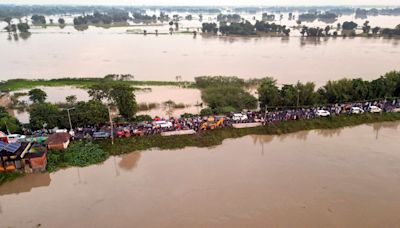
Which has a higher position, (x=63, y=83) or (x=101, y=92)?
(x=101, y=92)

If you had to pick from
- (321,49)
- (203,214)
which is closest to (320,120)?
(203,214)

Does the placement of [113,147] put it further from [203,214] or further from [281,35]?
[281,35]

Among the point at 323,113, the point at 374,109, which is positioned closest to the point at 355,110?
the point at 374,109

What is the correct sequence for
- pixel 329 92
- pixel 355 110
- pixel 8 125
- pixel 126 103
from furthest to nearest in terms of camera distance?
pixel 329 92 → pixel 355 110 → pixel 126 103 → pixel 8 125

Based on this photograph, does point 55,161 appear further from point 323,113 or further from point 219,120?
point 323,113

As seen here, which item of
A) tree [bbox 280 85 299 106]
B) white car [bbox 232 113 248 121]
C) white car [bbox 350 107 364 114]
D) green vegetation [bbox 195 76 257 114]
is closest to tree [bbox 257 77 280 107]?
tree [bbox 280 85 299 106]

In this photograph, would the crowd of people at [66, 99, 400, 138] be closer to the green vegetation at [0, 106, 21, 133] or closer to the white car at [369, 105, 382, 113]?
the white car at [369, 105, 382, 113]

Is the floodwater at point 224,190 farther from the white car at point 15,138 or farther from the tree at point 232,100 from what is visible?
the tree at point 232,100
